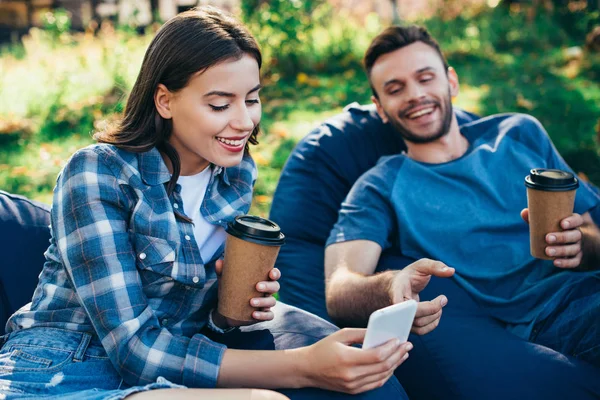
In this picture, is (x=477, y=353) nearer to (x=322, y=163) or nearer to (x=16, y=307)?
(x=322, y=163)

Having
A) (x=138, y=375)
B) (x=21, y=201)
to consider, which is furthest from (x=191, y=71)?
(x=21, y=201)

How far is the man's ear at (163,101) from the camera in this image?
249 centimetres

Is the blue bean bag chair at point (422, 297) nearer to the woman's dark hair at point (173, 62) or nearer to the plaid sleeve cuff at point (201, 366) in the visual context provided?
the plaid sleeve cuff at point (201, 366)

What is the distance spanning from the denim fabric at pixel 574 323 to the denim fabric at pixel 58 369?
170 centimetres

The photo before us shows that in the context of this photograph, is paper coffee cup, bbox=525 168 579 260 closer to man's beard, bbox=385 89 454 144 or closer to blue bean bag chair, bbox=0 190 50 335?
man's beard, bbox=385 89 454 144

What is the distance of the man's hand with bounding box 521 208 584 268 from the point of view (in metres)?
2.87

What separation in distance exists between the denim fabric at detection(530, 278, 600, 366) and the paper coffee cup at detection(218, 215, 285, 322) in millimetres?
1371

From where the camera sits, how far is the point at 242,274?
7.75 feet

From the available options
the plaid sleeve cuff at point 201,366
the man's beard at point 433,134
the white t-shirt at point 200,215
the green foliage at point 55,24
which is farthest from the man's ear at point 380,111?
the green foliage at point 55,24

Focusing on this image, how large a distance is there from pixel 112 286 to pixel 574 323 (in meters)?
1.91

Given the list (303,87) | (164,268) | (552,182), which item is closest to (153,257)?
(164,268)

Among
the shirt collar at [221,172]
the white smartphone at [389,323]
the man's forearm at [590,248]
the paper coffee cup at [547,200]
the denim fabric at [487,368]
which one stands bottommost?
the denim fabric at [487,368]

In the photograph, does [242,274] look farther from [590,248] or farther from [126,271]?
[590,248]

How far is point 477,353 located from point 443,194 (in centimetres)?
88
